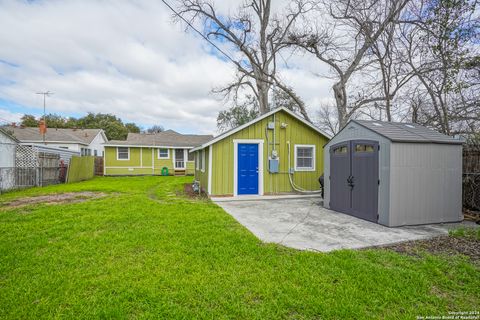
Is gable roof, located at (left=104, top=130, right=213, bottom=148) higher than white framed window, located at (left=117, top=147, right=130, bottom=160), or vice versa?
gable roof, located at (left=104, top=130, right=213, bottom=148)

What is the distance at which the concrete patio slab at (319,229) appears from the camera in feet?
14.1

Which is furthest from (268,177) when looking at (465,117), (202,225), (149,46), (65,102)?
(65,102)

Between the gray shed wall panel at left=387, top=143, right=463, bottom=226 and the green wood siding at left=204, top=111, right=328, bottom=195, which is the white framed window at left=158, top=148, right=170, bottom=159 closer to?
the green wood siding at left=204, top=111, right=328, bottom=195

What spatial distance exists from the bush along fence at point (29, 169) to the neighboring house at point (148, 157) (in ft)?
17.5

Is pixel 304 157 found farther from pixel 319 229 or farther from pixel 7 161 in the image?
pixel 7 161

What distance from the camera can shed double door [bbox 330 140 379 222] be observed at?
18.6 ft

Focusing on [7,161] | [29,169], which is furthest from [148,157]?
[7,161]

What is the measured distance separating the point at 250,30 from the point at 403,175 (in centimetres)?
1390

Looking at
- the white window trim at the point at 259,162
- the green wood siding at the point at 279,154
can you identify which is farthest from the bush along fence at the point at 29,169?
the white window trim at the point at 259,162

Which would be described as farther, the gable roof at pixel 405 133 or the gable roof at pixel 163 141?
the gable roof at pixel 163 141

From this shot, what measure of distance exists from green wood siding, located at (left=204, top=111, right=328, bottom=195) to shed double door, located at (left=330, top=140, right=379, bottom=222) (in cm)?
276

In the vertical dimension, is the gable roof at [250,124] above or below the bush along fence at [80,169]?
above

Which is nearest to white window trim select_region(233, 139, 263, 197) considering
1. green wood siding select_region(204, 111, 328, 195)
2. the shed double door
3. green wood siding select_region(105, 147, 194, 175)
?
green wood siding select_region(204, 111, 328, 195)

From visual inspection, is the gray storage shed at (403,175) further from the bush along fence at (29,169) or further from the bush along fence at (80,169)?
the bush along fence at (80,169)
